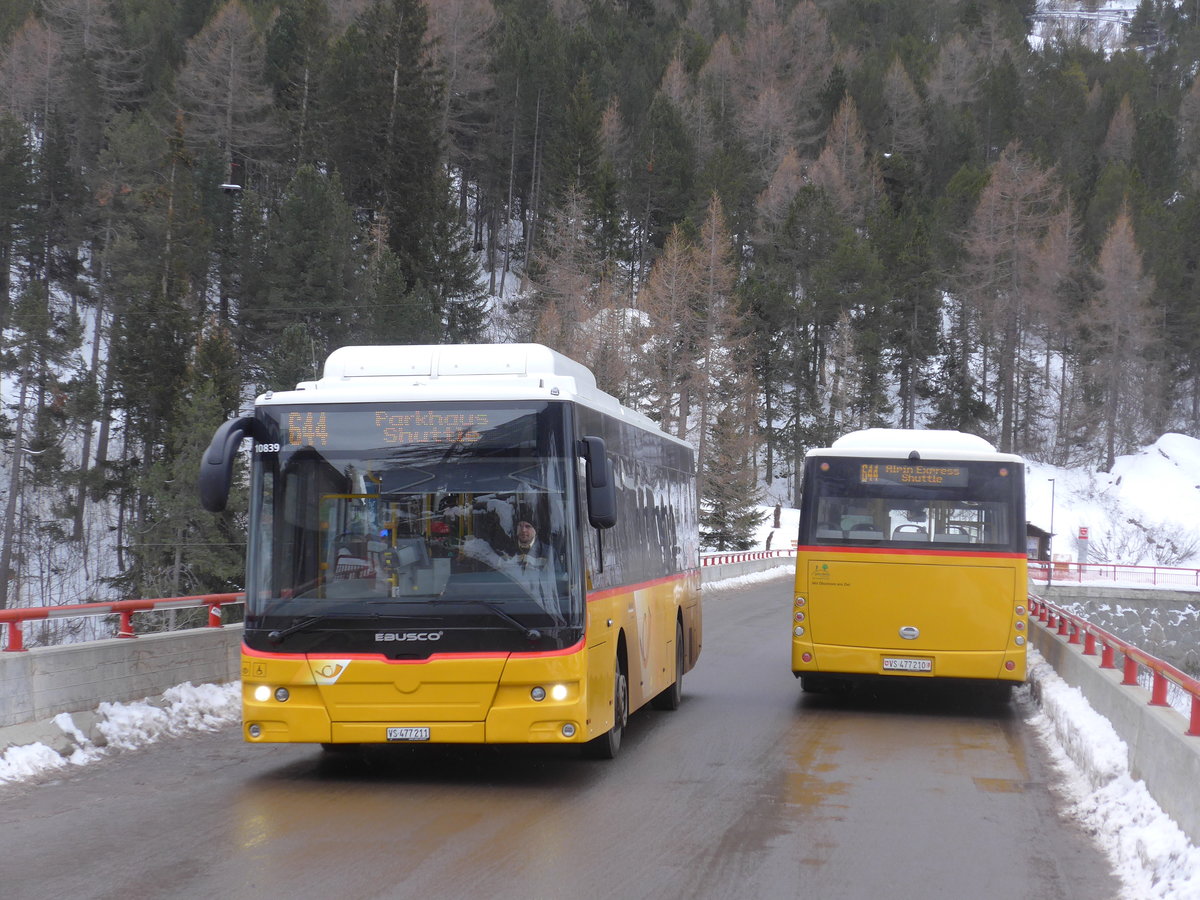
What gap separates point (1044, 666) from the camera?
1675 centimetres

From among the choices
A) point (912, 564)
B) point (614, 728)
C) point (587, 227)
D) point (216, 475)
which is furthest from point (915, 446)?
point (587, 227)

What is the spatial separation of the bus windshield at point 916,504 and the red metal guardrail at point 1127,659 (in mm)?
1554

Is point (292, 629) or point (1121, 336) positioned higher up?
point (1121, 336)

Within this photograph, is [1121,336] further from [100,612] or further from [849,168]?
[100,612]

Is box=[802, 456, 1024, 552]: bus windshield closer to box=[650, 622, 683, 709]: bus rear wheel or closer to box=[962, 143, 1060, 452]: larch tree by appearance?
box=[650, 622, 683, 709]: bus rear wheel

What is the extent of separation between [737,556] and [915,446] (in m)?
37.6

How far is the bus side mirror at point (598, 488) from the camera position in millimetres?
8980

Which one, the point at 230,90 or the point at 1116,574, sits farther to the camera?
the point at 230,90

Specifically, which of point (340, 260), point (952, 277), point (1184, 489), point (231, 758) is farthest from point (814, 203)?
point (231, 758)

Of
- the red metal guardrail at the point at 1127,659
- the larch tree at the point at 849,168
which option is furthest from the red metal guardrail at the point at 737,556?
the larch tree at the point at 849,168

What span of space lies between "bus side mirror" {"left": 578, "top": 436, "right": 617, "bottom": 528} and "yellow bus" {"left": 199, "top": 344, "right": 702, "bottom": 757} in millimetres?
13

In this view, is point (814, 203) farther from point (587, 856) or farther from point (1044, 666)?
point (587, 856)

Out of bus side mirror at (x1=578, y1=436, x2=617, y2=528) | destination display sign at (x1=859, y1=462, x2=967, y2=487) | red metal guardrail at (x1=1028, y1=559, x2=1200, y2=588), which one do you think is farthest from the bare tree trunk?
bus side mirror at (x1=578, y1=436, x2=617, y2=528)

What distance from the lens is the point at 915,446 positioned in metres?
15.0
